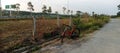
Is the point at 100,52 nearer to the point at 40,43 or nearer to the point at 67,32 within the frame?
the point at 40,43

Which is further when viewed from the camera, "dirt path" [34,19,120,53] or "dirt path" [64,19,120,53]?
"dirt path" [64,19,120,53]

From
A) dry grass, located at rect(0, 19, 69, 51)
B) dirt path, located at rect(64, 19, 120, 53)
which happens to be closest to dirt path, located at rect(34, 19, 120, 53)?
dirt path, located at rect(64, 19, 120, 53)

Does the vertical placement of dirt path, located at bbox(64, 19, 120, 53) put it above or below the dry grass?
below

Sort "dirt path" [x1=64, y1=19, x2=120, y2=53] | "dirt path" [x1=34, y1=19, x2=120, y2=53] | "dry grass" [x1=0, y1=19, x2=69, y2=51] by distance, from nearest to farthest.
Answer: "dirt path" [x1=34, y1=19, x2=120, y2=53] < "dirt path" [x1=64, y1=19, x2=120, y2=53] < "dry grass" [x1=0, y1=19, x2=69, y2=51]

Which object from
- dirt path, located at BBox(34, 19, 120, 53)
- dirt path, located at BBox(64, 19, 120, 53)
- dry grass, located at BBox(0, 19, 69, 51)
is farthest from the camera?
dry grass, located at BBox(0, 19, 69, 51)

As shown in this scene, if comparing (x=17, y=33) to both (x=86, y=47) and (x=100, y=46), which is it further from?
(x=100, y=46)

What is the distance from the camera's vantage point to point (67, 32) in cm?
1391

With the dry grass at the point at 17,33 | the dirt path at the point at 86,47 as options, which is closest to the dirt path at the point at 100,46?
the dirt path at the point at 86,47

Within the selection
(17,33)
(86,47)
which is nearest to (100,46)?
(86,47)

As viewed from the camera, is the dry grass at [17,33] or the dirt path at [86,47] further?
the dry grass at [17,33]

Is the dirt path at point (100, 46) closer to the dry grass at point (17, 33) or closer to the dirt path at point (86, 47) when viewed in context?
the dirt path at point (86, 47)

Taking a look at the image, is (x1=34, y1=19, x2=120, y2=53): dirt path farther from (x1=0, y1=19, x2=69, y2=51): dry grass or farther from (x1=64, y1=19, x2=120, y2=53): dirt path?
(x1=0, y1=19, x2=69, y2=51): dry grass

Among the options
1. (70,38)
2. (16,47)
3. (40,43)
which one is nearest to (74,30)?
(70,38)

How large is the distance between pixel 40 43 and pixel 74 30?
3613 millimetres
